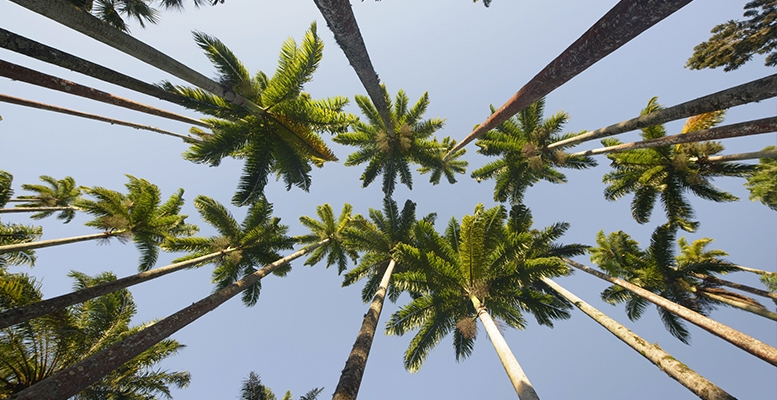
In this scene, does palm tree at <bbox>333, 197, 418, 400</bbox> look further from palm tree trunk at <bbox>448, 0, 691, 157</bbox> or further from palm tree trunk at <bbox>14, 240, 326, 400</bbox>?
palm tree trunk at <bbox>448, 0, 691, 157</bbox>

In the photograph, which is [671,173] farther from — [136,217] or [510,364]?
[136,217]

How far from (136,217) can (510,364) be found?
1683cm

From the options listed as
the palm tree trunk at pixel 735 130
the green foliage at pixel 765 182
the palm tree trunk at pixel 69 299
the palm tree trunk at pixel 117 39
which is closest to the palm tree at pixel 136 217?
the palm tree trunk at pixel 69 299

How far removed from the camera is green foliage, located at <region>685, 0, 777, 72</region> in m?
10.1

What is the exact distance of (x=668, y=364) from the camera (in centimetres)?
791

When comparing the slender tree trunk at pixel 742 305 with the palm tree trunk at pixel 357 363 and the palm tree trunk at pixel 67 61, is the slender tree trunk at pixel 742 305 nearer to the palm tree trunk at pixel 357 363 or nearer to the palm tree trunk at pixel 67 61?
the palm tree trunk at pixel 357 363

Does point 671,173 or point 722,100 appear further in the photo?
point 671,173

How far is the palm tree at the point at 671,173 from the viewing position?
1469 cm

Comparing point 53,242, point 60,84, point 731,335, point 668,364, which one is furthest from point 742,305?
point 53,242

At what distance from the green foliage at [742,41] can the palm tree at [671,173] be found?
2.31m

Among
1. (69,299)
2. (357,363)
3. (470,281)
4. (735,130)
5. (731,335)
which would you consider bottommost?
(357,363)

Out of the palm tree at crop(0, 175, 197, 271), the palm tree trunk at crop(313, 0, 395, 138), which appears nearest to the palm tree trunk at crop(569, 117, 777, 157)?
the palm tree trunk at crop(313, 0, 395, 138)

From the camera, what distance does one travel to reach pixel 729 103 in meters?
5.77

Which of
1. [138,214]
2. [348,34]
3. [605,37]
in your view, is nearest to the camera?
[605,37]
